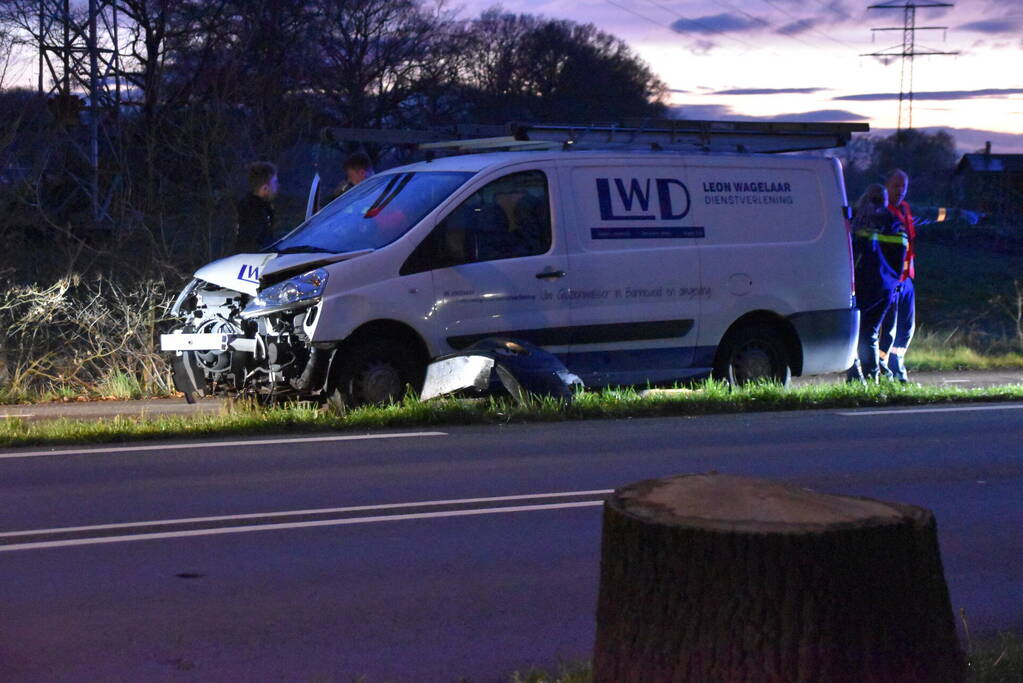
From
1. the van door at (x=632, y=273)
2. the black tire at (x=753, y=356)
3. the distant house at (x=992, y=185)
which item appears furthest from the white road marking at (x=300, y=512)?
the distant house at (x=992, y=185)

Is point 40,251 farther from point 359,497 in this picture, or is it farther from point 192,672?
point 192,672

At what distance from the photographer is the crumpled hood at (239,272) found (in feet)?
35.5

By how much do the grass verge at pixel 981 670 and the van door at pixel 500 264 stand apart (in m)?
6.41

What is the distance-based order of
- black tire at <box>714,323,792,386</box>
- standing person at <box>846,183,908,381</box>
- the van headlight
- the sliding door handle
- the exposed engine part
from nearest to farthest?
the van headlight → the exposed engine part → the sliding door handle → black tire at <box>714,323,792,386</box> → standing person at <box>846,183,908,381</box>

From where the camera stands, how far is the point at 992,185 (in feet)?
190

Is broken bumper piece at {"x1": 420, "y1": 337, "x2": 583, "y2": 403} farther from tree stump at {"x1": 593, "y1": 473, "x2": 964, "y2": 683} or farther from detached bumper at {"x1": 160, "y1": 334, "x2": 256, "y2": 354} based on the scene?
tree stump at {"x1": 593, "y1": 473, "x2": 964, "y2": 683}

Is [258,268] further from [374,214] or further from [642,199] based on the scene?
[642,199]

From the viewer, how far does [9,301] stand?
1386cm

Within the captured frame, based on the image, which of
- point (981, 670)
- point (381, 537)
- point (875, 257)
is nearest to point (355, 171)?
point (875, 257)

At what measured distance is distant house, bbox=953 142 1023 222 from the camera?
5534 centimetres

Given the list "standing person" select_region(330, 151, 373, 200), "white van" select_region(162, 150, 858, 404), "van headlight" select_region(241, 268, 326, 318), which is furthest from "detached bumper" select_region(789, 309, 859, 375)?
"van headlight" select_region(241, 268, 326, 318)

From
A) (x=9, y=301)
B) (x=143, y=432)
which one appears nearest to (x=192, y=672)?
(x=143, y=432)

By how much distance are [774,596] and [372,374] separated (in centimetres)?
761

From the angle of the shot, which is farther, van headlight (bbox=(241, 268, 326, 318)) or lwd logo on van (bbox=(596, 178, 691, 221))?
lwd logo on van (bbox=(596, 178, 691, 221))
